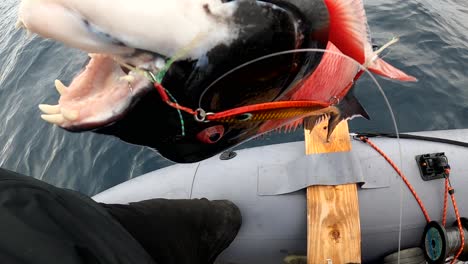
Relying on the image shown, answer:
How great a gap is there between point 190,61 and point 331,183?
1573mm

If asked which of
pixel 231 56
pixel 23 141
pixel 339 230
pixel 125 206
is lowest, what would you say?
pixel 23 141

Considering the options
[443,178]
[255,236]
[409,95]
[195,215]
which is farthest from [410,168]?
[409,95]

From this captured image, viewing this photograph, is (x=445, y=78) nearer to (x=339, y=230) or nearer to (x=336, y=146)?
(x=336, y=146)

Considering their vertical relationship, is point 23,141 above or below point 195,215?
below

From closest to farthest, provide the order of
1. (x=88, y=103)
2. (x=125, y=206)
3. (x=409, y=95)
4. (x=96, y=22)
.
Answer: (x=96, y=22)
(x=88, y=103)
(x=125, y=206)
(x=409, y=95)

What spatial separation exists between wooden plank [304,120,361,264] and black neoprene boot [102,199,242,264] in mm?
465

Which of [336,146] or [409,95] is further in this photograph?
[409,95]

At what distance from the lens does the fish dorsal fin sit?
1254 millimetres

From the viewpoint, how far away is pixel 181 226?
197 cm

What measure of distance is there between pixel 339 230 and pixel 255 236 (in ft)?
1.75

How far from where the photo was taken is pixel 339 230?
226cm

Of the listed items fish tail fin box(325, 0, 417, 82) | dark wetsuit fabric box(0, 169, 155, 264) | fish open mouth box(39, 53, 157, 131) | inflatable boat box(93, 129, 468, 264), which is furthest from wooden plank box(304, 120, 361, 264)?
fish open mouth box(39, 53, 157, 131)

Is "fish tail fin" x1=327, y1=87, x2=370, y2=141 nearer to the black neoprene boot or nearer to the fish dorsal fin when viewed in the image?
the fish dorsal fin

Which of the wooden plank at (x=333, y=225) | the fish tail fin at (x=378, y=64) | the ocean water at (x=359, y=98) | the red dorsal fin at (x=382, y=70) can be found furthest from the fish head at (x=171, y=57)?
the ocean water at (x=359, y=98)
